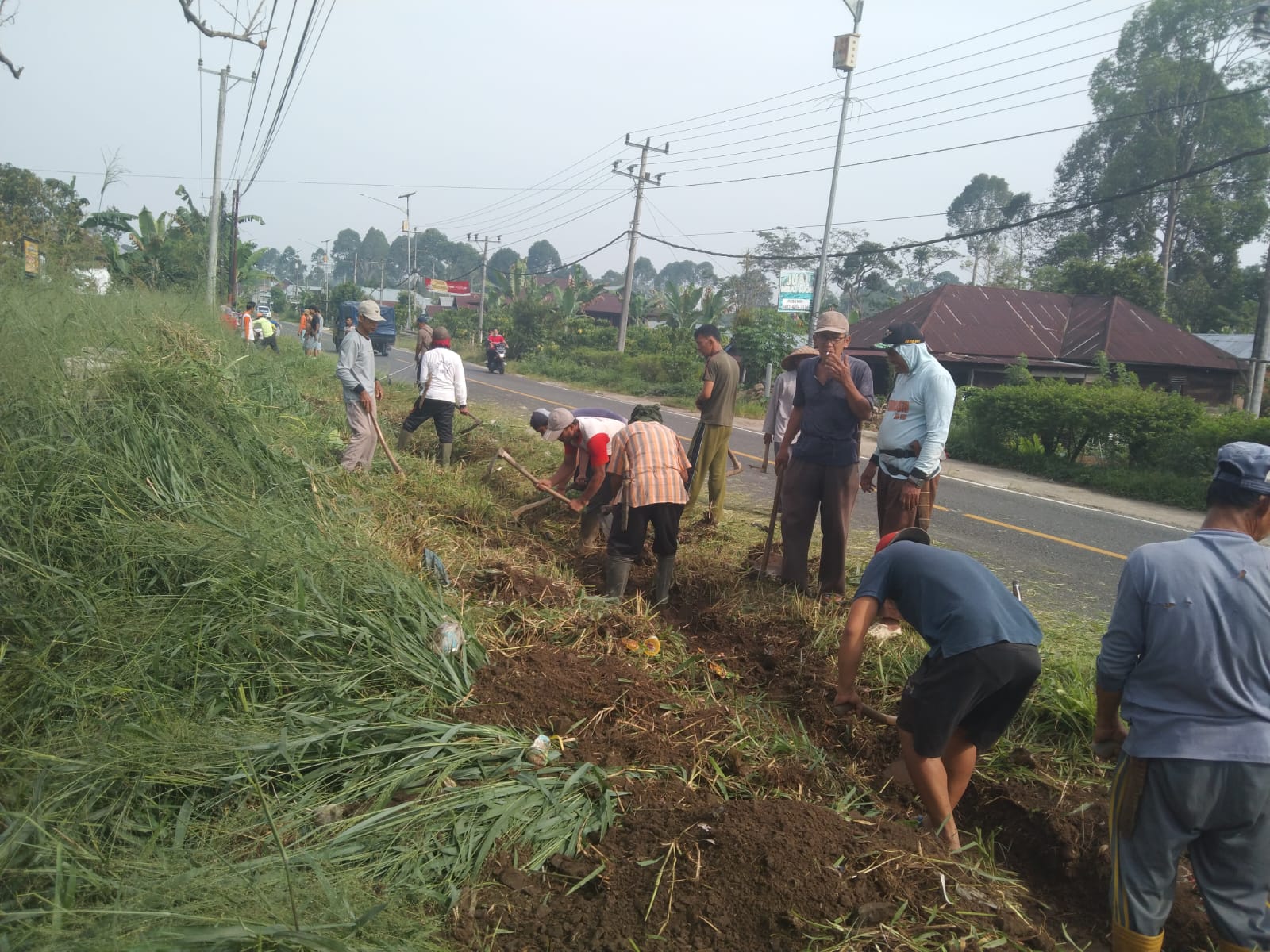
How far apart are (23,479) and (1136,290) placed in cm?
3369

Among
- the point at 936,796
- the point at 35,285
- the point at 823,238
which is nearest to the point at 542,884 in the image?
the point at 936,796

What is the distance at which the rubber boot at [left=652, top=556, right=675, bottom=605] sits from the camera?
5.79m

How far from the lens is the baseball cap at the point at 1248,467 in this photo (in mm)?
2557

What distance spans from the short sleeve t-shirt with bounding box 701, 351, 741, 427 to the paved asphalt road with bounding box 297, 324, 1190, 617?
1041 mm

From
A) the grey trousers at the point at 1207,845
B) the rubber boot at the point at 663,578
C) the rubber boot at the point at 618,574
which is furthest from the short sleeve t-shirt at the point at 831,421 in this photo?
the grey trousers at the point at 1207,845

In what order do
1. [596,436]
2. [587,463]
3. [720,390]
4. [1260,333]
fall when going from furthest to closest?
[1260,333] → [720,390] → [587,463] → [596,436]

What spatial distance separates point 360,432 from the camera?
317 inches

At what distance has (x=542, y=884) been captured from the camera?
289 cm

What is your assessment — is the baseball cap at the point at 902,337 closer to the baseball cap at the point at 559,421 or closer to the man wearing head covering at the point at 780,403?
the man wearing head covering at the point at 780,403

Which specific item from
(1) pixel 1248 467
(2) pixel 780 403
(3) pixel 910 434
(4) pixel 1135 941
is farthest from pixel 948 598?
(2) pixel 780 403

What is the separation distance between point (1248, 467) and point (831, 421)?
126 inches

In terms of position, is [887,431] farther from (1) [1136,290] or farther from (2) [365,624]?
(1) [1136,290]

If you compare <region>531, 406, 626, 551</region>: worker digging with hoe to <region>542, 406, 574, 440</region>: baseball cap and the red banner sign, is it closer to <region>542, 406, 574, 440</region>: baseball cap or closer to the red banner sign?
<region>542, 406, 574, 440</region>: baseball cap

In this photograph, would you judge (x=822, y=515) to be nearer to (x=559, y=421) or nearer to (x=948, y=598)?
(x=559, y=421)
